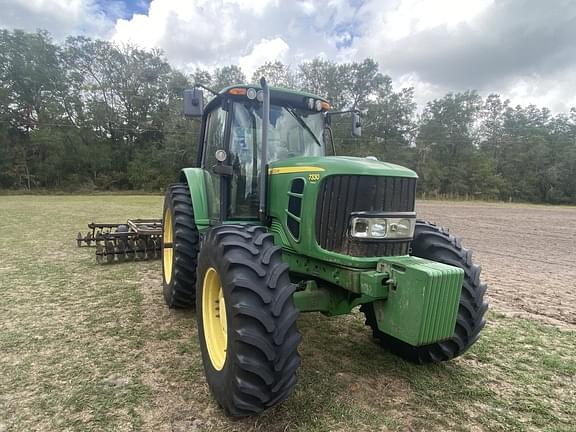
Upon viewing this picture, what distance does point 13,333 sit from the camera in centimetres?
350

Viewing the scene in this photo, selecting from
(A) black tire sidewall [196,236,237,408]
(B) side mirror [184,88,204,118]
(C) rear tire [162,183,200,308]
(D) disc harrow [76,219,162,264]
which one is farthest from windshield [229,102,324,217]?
(D) disc harrow [76,219,162,264]

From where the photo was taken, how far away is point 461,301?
273 cm

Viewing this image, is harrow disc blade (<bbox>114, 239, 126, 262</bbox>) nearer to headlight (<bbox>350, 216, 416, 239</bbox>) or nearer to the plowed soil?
headlight (<bbox>350, 216, 416, 239</bbox>)

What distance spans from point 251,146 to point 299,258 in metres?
1.18

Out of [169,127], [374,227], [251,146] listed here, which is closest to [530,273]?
[374,227]

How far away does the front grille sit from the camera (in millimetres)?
2545

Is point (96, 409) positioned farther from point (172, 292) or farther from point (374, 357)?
point (374, 357)

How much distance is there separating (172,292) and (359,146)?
1393 inches

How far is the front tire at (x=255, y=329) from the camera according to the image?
6.84 ft

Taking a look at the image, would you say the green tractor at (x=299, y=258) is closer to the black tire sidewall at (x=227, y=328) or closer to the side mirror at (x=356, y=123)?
the black tire sidewall at (x=227, y=328)

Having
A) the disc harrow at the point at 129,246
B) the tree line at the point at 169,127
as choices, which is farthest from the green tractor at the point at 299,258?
the tree line at the point at 169,127

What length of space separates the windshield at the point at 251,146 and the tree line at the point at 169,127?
24823 millimetres

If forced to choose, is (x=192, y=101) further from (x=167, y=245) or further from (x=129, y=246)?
(x=129, y=246)

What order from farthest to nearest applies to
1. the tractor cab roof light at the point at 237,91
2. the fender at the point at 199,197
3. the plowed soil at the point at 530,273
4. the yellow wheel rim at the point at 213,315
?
the plowed soil at the point at 530,273
the fender at the point at 199,197
the tractor cab roof light at the point at 237,91
the yellow wheel rim at the point at 213,315
